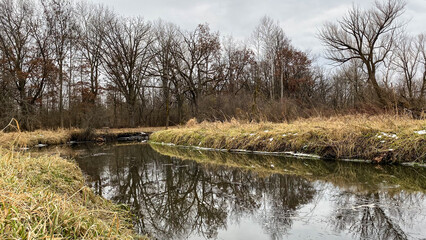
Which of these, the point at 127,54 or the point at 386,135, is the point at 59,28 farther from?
the point at 386,135

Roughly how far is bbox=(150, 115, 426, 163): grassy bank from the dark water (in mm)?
588

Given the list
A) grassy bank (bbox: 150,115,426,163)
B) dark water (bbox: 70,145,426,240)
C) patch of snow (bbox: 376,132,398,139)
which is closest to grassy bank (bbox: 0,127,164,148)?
grassy bank (bbox: 150,115,426,163)

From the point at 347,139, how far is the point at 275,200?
415 cm

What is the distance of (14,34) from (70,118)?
7.18 meters

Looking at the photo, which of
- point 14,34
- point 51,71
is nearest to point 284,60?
point 51,71

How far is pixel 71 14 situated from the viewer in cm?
2097

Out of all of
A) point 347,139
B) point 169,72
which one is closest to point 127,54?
point 169,72

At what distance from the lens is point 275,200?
389 centimetres

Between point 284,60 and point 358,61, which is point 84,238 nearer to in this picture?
point 358,61

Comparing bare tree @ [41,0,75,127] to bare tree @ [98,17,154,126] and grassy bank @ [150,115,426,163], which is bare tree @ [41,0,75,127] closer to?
bare tree @ [98,17,154,126]

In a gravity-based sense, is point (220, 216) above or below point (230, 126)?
below

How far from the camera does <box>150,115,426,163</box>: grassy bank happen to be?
605 centimetres

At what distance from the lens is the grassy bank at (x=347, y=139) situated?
605 cm

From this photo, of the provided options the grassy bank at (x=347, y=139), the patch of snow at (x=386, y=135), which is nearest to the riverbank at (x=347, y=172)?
the grassy bank at (x=347, y=139)
